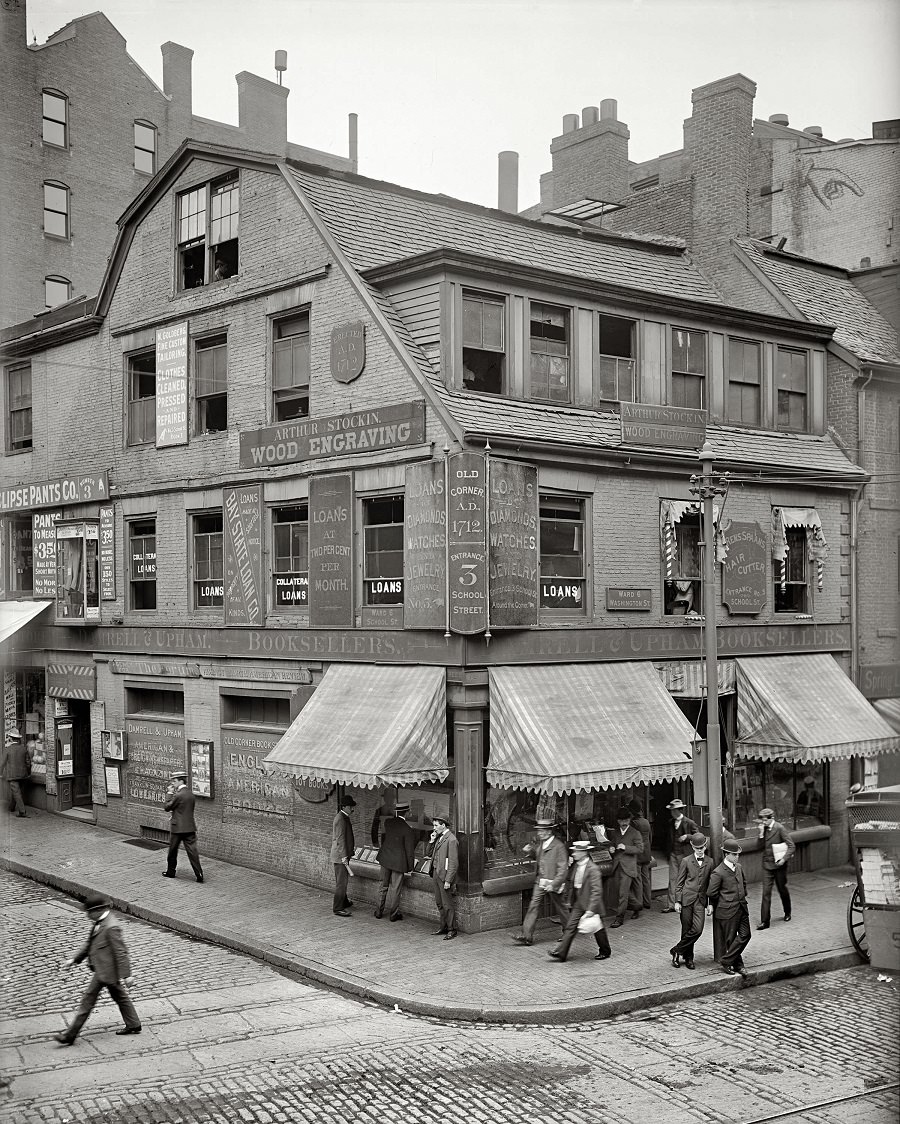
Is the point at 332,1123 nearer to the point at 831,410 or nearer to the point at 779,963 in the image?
the point at 779,963

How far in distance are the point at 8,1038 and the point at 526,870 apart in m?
7.46

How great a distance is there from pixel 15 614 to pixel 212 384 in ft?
25.9

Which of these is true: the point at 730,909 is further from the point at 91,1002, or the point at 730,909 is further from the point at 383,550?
the point at 91,1002

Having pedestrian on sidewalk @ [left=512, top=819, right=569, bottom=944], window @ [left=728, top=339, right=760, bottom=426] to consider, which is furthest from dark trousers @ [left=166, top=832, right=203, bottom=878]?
window @ [left=728, top=339, right=760, bottom=426]

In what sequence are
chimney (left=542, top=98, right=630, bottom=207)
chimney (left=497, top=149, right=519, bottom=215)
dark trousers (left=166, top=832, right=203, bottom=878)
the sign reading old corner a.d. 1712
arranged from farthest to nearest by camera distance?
chimney (left=497, top=149, right=519, bottom=215)
chimney (left=542, top=98, right=630, bottom=207)
dark trousers (left=166, top=832, right=203, bottom=878)
the sign reading old corner a.d. 1712

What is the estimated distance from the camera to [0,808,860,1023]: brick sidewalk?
42.1ft

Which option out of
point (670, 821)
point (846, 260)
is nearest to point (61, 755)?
point (670, 821)

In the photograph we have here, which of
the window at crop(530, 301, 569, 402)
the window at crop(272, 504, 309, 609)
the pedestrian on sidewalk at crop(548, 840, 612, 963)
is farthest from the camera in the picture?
the window at crop(272, 504, 309, 609)

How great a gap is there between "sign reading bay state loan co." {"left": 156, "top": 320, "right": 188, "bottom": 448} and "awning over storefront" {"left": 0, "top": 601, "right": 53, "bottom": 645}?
18.4ft

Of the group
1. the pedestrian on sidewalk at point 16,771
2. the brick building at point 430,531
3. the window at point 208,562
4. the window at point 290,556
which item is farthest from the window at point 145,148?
the window at point 290,556

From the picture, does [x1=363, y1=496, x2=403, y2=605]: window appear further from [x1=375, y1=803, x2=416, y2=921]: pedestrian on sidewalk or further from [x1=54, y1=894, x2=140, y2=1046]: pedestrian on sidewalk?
[x1=54, y1=894, x2=140, y2=1046]: pedestrian on sidewalk

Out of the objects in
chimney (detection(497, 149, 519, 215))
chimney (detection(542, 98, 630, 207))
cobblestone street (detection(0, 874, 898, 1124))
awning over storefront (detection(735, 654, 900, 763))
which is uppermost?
chimney (detection(497, 149, 519, 215))

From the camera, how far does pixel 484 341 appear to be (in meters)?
17.2

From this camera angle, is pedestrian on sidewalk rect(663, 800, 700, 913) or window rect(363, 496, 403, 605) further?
window rect(363, 496, 403, 605)
